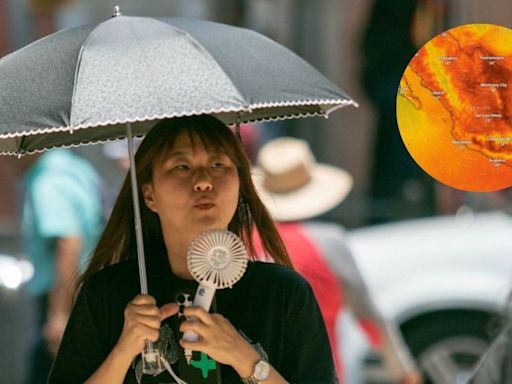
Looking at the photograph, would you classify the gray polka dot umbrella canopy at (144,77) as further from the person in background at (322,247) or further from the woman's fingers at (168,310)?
the person in background at (322,247)

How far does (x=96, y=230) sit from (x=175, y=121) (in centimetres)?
350

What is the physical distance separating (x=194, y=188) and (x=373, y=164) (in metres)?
6.15

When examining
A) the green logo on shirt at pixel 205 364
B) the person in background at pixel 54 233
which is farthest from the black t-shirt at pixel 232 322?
the person in background at pixel 54 233

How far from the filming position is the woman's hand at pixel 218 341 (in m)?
3.14

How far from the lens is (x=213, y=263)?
10.5 feet

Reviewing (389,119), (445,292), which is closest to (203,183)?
(445,292)

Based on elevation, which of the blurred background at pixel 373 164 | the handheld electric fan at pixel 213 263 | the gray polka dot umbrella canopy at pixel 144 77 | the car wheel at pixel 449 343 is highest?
the gray polka dot umbrella canopy at pixel 144 77

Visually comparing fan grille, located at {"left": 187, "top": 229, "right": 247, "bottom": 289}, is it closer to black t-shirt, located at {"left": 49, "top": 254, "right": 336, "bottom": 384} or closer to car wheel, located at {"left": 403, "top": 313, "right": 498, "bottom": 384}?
black t-shirt, located at {"left": 49, "top": 254, "right": 336, "bottom": 384}

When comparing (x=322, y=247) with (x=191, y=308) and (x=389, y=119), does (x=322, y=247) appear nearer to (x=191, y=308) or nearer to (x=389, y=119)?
(x=191, y=308)

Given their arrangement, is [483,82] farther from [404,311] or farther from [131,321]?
[404,311]

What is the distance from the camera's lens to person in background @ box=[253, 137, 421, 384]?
208 inches

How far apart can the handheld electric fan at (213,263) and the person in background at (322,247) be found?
4.81ft

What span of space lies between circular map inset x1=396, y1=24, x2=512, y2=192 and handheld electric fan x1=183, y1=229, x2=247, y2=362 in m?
0.59

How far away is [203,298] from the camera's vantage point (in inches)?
126
